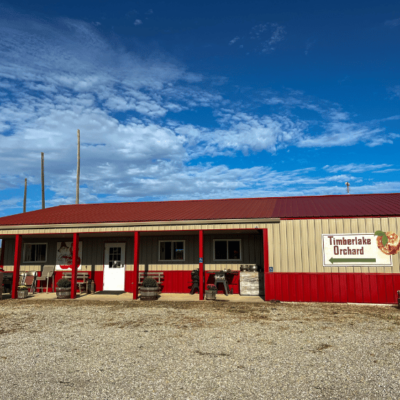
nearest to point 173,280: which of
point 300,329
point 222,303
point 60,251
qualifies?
point 222,303

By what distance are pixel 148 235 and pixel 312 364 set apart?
1228cm

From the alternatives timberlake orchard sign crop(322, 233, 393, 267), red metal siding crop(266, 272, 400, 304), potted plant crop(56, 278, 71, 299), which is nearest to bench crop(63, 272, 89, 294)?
potted plant crop(56, 278, 71, 299)

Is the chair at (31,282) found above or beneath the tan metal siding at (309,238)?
beneath

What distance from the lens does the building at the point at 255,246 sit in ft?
43.2

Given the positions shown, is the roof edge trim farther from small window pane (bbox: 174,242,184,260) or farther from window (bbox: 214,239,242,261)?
small window pane (bbox: 174,242,184,260)

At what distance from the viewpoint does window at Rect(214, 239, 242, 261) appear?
16.7m

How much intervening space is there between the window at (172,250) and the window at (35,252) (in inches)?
255

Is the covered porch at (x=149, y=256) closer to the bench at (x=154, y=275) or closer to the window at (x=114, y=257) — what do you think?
the bench at (x=154, y=275)

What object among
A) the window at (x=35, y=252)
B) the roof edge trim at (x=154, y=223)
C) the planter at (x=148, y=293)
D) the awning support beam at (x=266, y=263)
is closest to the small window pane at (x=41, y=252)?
the window at (x=35, y=252)

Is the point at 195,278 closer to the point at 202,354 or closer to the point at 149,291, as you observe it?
the point at 149,291

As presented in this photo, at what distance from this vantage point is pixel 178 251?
1730cm

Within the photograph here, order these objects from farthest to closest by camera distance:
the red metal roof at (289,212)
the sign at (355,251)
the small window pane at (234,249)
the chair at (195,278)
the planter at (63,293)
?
the small window pane at (234,249), the chair at (195,278), the planter at (63,293), the red metal roof at (289,212), the sign at (355,251)

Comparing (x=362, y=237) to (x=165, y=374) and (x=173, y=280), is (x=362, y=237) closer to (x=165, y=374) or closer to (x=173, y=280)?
(x=173, y=280)

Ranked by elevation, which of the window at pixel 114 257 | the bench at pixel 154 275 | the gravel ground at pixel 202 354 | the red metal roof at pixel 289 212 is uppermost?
the red metal roof at pixel 289 212
